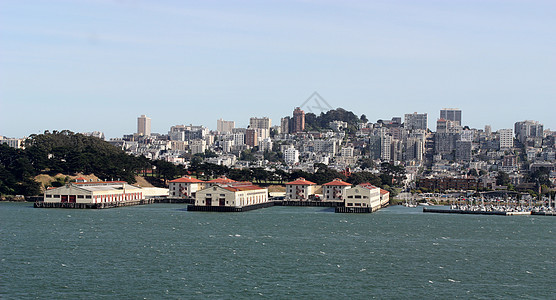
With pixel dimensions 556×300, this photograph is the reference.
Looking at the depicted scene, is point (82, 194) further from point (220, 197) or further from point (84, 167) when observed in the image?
point (84, 167)

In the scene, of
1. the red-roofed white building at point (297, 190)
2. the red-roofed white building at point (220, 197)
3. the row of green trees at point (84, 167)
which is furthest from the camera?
the red-roofed white building at point (297, 190)

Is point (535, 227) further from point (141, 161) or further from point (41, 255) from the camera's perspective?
point (141, 161)

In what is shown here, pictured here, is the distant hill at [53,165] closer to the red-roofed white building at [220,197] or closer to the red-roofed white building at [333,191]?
the red-roofed white building at [220,197]

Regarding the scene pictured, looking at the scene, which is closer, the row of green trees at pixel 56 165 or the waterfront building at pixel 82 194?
the waterfront building at pixel 82 194

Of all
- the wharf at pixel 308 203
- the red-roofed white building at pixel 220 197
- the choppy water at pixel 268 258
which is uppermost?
the red-roofed white building at pixel 220 197

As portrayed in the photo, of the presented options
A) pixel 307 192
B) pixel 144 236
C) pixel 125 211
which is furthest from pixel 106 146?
pixel 144 236

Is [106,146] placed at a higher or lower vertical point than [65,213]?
higher

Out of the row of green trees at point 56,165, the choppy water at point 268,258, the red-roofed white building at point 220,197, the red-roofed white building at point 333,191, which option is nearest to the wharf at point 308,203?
the red-roofed white building at point 333,191

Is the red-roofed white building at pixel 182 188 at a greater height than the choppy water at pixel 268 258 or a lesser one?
greater

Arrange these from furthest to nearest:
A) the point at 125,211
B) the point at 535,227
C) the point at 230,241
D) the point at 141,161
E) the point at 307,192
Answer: the point at 141,161
the point at 307,192
the point at 125,211
the point at 535,227
the point at 230,241
